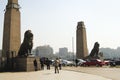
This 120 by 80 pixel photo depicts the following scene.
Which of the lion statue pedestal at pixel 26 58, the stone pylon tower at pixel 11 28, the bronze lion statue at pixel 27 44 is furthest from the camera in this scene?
the stone pylon tower at pixel 11 28

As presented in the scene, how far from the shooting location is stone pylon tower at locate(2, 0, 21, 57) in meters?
31.4

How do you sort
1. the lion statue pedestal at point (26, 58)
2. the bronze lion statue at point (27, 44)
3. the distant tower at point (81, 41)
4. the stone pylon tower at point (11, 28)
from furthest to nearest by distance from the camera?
the distant tower at point (81, 41) → the stone pylon tower at point (11, 28) → the bronze lion statue at point (27, 44) → the lion statue pedestal at point (26, 58)

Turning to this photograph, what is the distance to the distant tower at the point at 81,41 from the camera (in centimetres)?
4994

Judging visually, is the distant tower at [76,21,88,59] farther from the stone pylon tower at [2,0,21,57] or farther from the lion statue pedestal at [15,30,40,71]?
the lion statue pedestal at [15,30,40,71]

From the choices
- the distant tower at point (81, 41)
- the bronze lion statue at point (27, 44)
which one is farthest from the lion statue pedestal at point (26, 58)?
the distant tower at point (81, 41)

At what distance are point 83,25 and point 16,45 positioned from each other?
22769 mm

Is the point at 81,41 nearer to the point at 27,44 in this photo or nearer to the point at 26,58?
the point at 27,44

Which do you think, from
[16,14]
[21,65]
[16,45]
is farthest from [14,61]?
[16,14]

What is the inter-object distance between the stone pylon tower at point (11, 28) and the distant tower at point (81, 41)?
66.6 feet

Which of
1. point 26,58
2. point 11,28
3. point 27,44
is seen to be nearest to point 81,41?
point 11,28

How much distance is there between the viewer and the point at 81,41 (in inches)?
1969

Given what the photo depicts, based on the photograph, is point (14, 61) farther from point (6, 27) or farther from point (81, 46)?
point (81, 46)

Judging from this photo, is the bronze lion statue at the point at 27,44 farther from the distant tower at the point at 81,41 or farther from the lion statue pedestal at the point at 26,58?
the distant tower at the point at 81,41

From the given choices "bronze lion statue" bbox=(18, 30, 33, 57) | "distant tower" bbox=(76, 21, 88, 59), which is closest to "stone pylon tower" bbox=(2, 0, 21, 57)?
"bronze lion statue" bbox=(18, 30, 33, 57)
